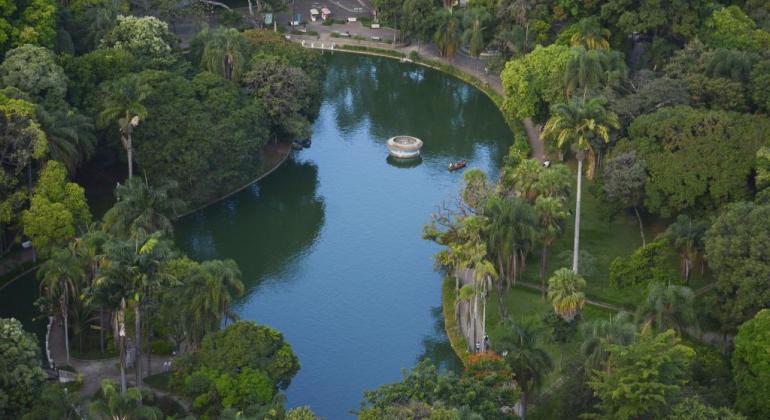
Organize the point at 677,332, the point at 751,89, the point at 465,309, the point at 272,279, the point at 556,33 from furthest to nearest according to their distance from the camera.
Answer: the point at 556,33, the point at 751,89, the point at 272,279, the point at 465,309, the point at 677,332

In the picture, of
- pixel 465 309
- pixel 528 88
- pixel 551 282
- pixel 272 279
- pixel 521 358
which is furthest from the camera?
pixel 528 88

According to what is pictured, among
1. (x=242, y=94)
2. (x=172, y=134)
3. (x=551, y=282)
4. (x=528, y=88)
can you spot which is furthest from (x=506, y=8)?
(x=551, y=282)

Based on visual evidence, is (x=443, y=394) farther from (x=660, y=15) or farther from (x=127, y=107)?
(x=660, y=15)

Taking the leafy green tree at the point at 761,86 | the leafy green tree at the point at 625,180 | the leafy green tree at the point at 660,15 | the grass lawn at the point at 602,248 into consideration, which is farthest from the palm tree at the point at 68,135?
the leafy green tree at the point at 761,86

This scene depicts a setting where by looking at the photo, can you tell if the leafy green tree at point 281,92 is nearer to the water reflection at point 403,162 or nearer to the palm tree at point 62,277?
the water reflection at point 403,162

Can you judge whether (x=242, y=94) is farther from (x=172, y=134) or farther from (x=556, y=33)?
(x=556, y=33)

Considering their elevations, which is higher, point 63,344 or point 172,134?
point 172,134

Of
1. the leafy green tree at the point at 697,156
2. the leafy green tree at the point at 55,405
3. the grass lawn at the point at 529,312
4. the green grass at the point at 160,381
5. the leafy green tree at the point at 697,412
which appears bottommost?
the green grass at the point at 160,381

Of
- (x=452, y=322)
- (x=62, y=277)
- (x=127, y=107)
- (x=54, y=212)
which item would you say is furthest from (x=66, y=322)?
(x=452, y=322)
